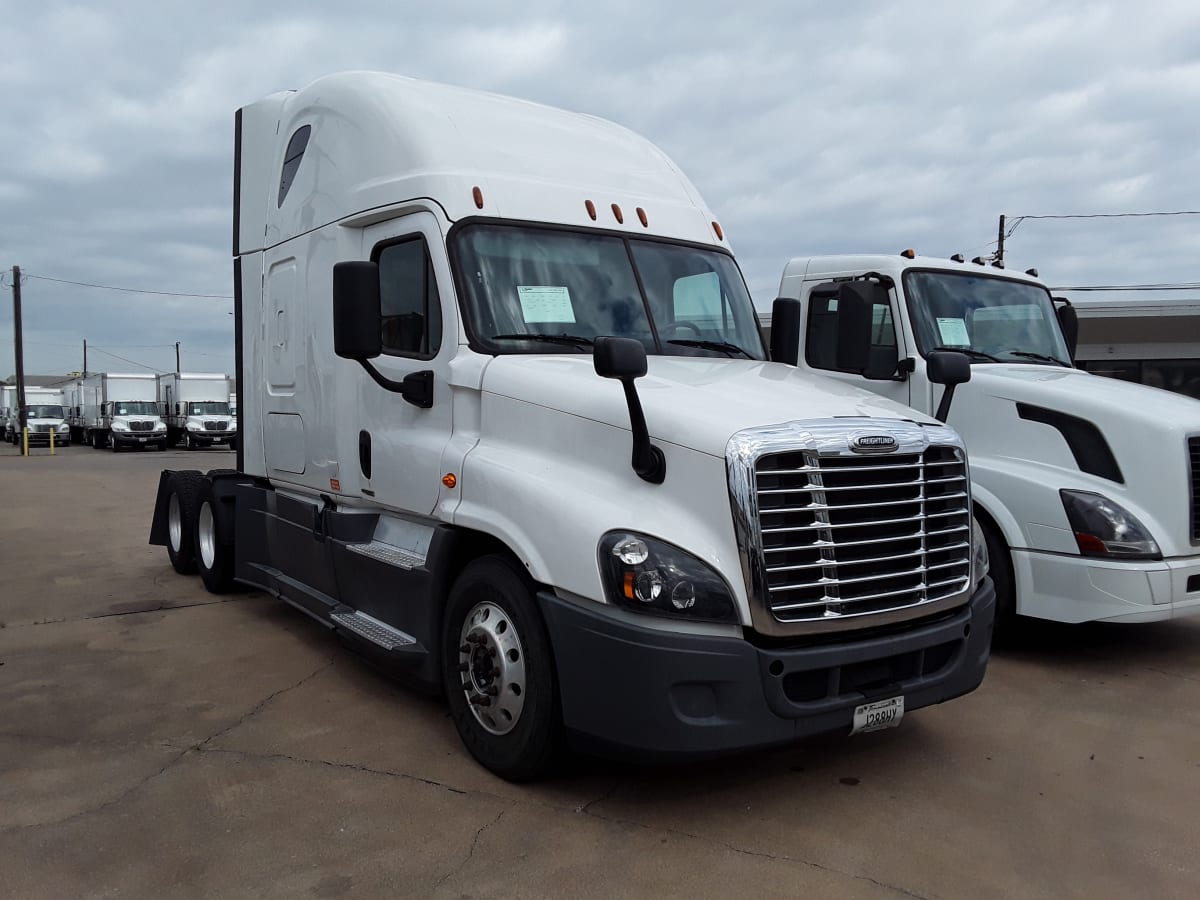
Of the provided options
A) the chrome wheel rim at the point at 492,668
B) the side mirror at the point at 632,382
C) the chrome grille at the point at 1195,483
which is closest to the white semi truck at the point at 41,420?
the chrome wheel rim at the point at 492,668

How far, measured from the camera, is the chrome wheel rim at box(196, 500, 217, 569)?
8.28m

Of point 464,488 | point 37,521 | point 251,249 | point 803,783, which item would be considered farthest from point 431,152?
point 37,521

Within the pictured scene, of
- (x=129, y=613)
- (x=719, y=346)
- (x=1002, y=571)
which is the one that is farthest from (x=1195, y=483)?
(x=129, y=613)

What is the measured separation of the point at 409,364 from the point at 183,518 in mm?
4730

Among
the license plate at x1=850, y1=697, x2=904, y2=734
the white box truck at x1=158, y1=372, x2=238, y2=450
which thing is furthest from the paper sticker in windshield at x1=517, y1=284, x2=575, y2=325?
the white box truck at x1=158, y1=372, x2=238, y2=450

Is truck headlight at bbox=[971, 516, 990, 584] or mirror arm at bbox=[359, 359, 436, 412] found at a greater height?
mirror arm at bbox=[359, 359, 436, 412]

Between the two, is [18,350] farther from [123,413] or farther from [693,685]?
[693,685]

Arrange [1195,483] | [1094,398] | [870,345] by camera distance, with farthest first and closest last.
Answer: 1. [1094,398]
2. [870,345]
3. [1195,483]

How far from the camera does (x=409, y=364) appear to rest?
5023 mm

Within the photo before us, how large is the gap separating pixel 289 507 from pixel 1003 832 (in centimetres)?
460

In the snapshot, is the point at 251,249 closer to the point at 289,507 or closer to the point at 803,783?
the point at 289,507

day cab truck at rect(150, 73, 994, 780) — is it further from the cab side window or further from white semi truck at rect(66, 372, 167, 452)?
white semi truck at rect(66, 372, 167, 452)

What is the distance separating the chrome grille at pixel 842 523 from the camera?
364 centimetres

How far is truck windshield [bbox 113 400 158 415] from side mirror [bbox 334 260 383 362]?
39.3 metres
